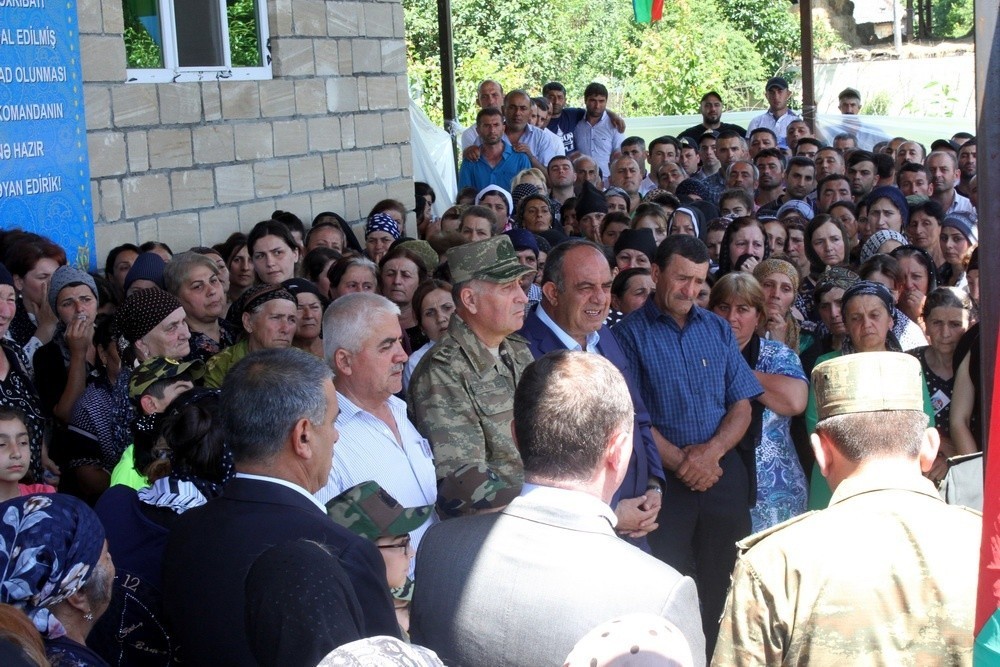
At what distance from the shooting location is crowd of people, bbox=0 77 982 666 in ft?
7.70

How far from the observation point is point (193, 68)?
24.7 feet

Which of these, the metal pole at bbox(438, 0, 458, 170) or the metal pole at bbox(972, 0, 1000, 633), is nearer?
the metal pole at bbox(972, 0, 1000, 633)

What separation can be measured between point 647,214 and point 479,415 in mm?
4499

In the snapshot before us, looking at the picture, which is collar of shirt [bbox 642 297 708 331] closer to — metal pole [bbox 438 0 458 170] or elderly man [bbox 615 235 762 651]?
elderly man [bbox 615 235 762 651]

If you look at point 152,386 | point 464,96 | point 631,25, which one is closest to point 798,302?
point 152,386

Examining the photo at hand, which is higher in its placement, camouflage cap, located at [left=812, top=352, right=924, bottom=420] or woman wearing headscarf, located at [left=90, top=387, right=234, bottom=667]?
camouflage cap, located at [left=812, top=352, right=924, bottom=420]

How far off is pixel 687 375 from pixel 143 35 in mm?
4273

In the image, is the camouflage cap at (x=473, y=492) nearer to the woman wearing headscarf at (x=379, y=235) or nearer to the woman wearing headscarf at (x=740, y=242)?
the woman wearing headscarf at (x=740, y=242)

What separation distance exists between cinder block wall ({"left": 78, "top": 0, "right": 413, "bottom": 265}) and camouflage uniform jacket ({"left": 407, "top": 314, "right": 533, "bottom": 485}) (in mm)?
3636

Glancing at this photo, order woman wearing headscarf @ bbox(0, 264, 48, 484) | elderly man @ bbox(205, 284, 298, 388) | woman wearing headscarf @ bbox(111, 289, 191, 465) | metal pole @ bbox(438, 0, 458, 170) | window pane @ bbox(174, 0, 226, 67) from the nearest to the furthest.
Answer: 1. woman wearing headscarf @ bbox(0, 264, 48, 484)
2. woman wearing headscarf @ bbox(111, 289, 191, 465)
3. elderly man @ bbox(205, 284, 298, 388)
4. window pane @ bbox(174, 0, 226, 67)
5. metal pole @ bbox(438, 0, 458, 170)

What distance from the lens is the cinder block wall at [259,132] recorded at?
22.7 ft

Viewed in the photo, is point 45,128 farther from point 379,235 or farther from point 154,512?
point 154,512

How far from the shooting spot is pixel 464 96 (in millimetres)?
25078

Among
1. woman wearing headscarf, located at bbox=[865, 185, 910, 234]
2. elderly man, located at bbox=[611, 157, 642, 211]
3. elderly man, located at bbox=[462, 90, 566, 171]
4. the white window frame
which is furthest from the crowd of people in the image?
elderly man, located at bbox=[462, 90, 566, 171]
